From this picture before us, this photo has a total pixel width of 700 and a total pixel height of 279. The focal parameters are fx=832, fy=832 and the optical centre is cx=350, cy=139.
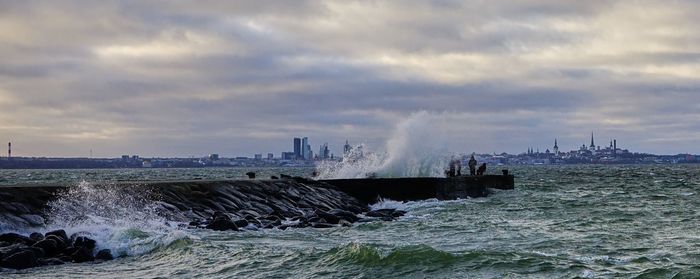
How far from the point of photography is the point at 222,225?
19641 millimetres

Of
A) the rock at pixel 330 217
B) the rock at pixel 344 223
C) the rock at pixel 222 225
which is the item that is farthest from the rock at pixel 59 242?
the rock at pixel 330 217

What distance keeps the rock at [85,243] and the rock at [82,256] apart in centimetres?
22

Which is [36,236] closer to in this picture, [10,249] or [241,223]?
[10,249]

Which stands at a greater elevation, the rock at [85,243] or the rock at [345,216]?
the rock at [345,216]

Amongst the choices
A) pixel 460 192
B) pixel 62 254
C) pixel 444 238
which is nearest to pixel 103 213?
pixel 62 254

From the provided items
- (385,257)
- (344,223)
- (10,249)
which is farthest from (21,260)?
(344,223)

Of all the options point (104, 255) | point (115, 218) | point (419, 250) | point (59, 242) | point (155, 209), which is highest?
point (155, 209)

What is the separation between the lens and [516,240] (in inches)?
699

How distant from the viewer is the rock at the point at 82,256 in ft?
48.0

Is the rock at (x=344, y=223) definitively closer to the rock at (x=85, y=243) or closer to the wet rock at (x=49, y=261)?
the rock at (x=85, y=243)

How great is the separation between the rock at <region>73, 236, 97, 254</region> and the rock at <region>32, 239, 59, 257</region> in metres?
0.47

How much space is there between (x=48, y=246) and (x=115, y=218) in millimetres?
4173

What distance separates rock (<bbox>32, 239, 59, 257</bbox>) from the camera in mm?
14652

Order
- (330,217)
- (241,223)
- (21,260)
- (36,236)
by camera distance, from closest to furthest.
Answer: (21,260) < (36,236) < (241,223) < (330,217)
